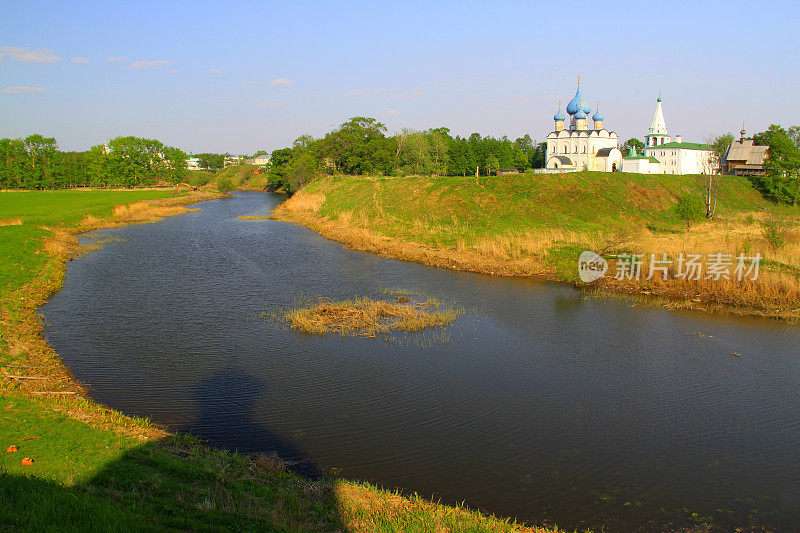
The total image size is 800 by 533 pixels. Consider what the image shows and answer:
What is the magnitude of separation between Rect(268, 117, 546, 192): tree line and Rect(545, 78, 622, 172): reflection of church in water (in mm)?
9220

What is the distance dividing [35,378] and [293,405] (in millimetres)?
5891

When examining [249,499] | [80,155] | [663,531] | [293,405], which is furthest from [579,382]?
[80,155]

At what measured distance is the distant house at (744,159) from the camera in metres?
67.4

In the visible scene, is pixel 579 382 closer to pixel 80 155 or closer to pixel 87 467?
pixel 87 467

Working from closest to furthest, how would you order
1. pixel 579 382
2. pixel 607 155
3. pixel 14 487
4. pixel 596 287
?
pixel 14 487 → pixel 579 382 → pixel 596 287 → pixel 607 155

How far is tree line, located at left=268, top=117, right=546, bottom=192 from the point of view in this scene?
237 feet

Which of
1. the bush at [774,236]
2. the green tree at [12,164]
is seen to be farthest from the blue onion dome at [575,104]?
the green tree at [12,164]

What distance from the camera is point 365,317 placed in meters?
19.7

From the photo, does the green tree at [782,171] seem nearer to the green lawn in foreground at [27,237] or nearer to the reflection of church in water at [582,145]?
the reflection of church in water at [582,145]

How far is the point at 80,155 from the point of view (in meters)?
108

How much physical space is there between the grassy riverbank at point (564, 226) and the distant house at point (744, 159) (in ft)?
28.0

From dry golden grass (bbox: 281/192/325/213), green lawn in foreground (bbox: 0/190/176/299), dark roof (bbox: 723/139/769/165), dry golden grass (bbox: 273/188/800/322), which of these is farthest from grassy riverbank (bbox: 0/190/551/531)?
dark roof (bbox: 723/139/769/165)

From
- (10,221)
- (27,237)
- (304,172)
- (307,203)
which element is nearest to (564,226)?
(307,203)

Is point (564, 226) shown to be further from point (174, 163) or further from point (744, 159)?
point (174, 163)
